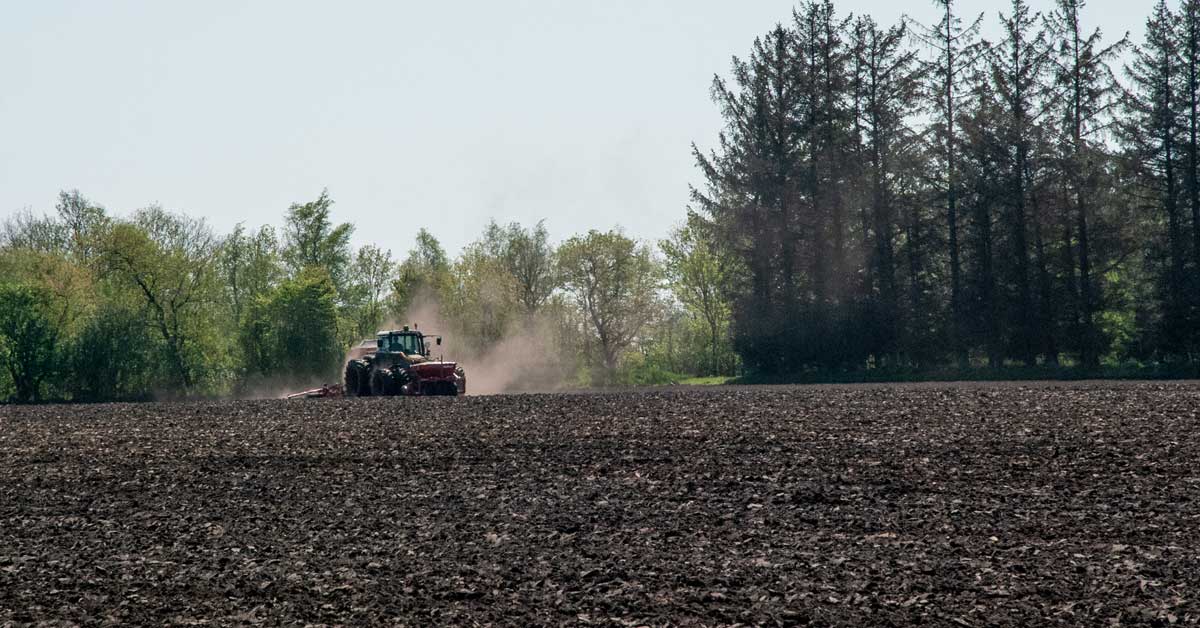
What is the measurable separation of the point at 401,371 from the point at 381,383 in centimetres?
102

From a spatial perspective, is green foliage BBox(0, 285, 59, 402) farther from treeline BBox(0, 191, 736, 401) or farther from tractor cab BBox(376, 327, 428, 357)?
tractor cab BBox(376, 327, 428, 357)

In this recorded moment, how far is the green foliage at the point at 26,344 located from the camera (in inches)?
2270

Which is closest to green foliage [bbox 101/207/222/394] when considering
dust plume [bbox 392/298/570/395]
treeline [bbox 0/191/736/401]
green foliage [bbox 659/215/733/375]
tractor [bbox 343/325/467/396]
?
treeline [bbox 0/191/736/401]

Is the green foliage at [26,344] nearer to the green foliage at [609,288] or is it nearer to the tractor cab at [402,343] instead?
the tractor cab at [402,343]

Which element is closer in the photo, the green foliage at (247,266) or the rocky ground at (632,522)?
the rocky ground at (632,522)

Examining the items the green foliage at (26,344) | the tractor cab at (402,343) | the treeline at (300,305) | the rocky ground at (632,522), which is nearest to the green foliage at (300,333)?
the treeline at (300,305)

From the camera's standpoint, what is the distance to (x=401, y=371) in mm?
40062

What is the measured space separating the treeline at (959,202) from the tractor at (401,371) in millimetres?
18600

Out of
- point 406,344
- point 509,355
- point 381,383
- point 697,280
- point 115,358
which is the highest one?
point 697,280

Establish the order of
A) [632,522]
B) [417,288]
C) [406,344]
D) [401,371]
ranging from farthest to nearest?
[417,288]
[406,344]
[401,371]
[632,522]

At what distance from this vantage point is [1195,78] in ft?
154

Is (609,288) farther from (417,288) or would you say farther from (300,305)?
(300,305)

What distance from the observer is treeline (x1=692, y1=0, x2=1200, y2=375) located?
155 feet

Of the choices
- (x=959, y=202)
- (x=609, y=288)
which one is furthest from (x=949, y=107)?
(x=609, y=288)
